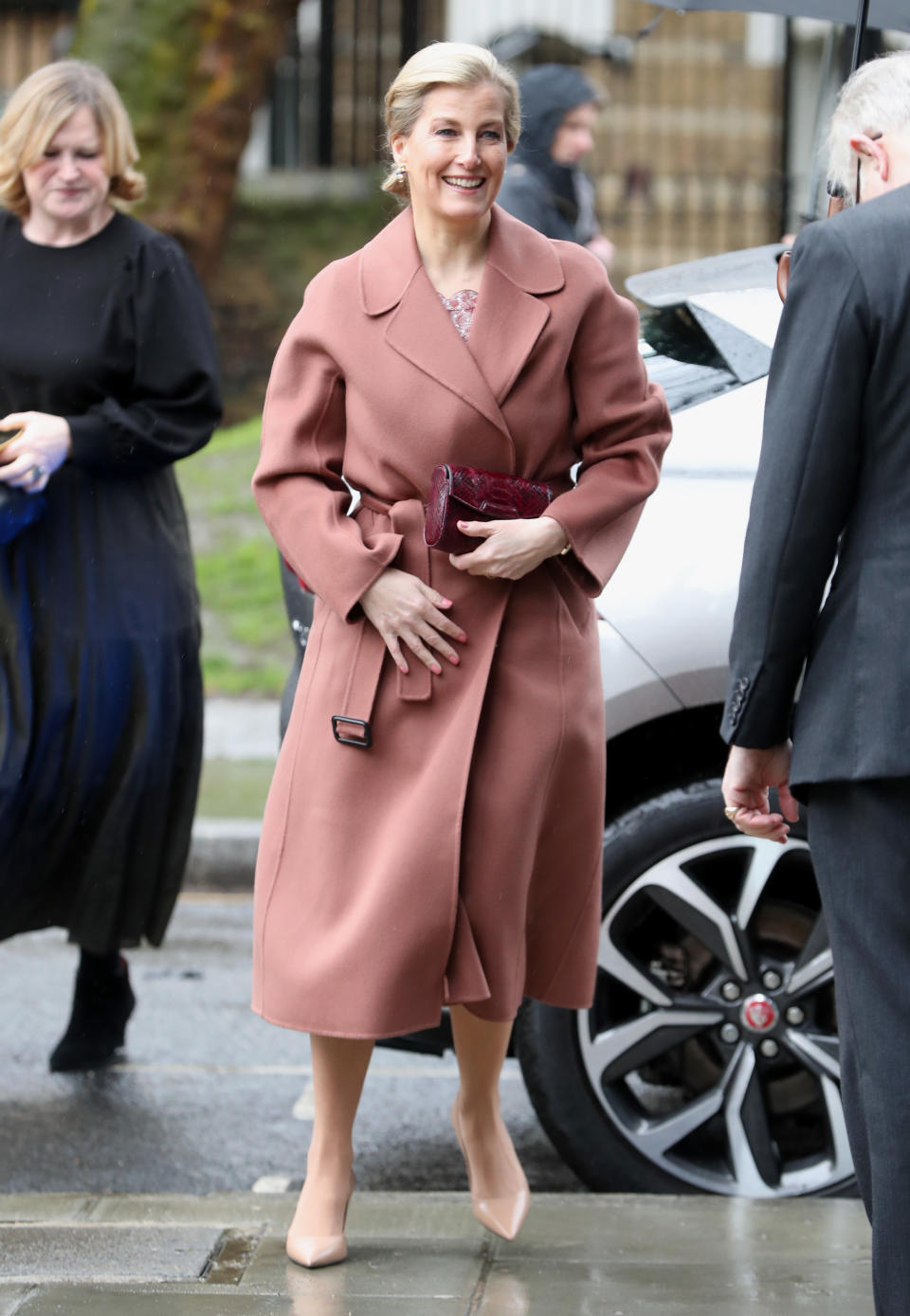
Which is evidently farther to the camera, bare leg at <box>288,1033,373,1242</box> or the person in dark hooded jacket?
the person in dark hooded jacket

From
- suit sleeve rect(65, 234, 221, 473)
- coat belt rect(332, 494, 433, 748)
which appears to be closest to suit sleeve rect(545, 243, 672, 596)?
coat belt rect(332, 494, 433, 748)

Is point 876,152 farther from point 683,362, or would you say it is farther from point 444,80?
point 683,362

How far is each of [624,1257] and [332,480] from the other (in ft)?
4.60

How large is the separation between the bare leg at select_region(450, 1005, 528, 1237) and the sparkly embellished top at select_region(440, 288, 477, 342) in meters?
1.17

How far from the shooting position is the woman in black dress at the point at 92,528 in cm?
431

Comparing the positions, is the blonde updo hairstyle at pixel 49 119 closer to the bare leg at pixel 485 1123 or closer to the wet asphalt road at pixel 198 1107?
the wet asphalt road at pixel 198 1107

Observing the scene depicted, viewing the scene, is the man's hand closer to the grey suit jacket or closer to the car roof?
the grey suit jacket

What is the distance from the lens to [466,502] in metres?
3.08

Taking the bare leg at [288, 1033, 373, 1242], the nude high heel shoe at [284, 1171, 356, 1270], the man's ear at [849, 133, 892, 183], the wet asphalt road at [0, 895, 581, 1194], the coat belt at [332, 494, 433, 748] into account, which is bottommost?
the wet asphalt road at [0, 895, 581, 1194]

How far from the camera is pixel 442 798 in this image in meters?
3.13

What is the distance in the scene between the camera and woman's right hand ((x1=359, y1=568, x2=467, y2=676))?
3.14 meters

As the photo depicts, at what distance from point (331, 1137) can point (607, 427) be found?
4.25 feet

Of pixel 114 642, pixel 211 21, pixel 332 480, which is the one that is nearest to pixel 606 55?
pixel 211 21

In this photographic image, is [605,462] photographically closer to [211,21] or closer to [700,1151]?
[700,1151]
